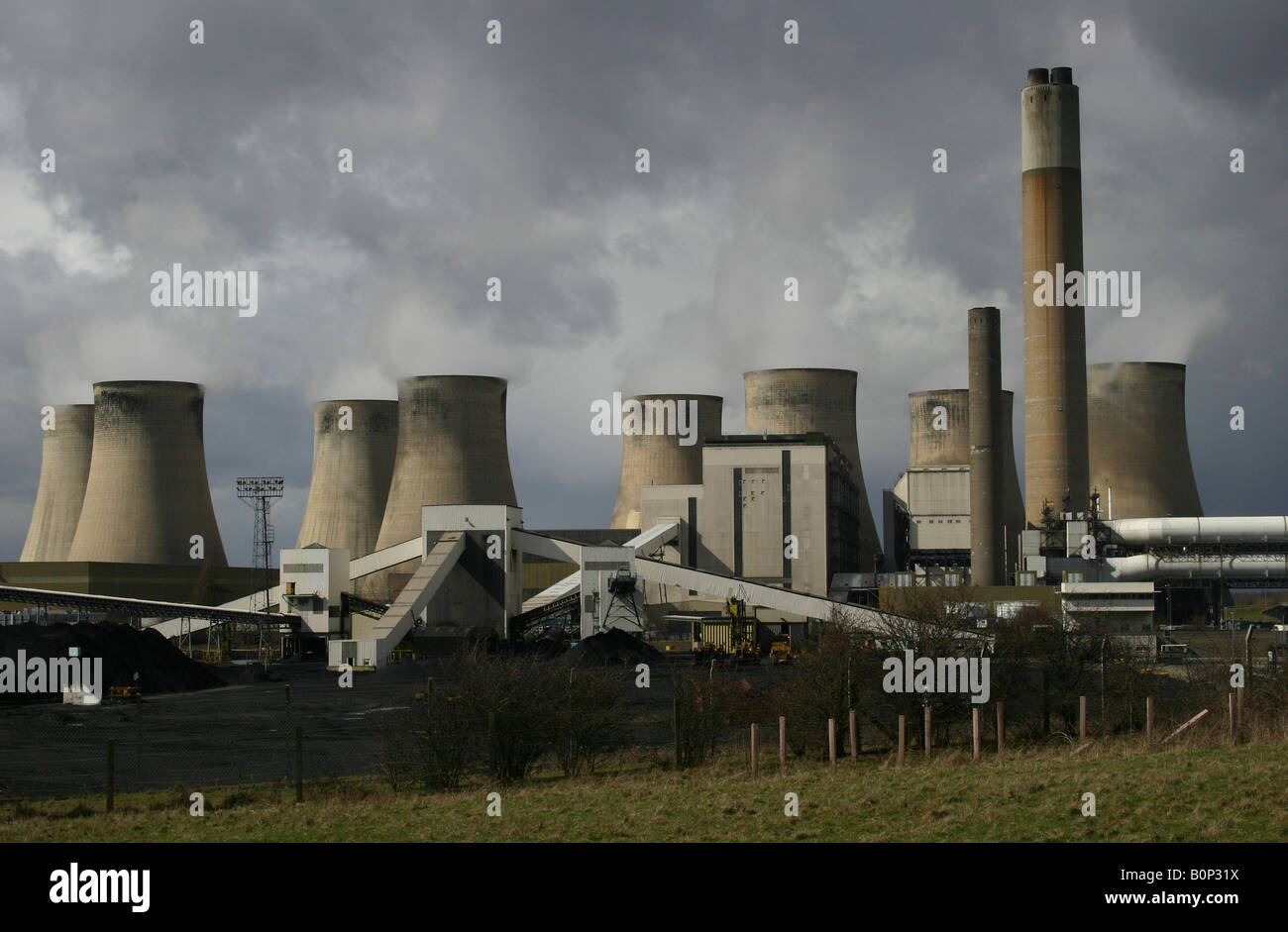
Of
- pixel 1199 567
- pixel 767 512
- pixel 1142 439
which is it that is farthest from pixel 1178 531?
pixel 767 512

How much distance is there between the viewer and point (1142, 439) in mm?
52719

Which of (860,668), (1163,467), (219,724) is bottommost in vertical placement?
(219,724)

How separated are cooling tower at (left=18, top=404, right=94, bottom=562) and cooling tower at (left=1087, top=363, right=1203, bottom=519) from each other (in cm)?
4216

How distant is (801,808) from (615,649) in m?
27.0

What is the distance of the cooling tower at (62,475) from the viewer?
57.2 m

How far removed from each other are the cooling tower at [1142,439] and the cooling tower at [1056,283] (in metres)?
4.43

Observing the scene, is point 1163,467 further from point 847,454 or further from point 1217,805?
point 1217,805

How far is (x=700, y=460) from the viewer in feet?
A: 192

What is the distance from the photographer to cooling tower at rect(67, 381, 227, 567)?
4772 cm

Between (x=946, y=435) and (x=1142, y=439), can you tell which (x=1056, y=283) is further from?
(x=946, y=435)

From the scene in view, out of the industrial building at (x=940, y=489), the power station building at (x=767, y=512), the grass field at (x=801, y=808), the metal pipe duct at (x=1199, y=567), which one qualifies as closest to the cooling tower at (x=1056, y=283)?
the metal pipe duct at (x=1199, y=567)

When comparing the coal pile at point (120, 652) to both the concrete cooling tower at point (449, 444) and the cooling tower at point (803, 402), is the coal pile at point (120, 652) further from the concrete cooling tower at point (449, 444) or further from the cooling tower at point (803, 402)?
the cooling tower at point (803, 402)
